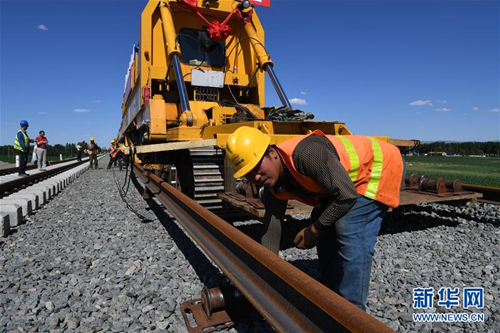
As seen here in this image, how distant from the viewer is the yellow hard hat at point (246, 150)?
2.04 meters

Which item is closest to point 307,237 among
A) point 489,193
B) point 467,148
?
point 489,193

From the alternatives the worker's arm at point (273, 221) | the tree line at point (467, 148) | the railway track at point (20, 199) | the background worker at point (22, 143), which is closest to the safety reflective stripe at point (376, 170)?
the worker's arm at point (273, 221)

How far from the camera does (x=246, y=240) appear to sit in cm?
212

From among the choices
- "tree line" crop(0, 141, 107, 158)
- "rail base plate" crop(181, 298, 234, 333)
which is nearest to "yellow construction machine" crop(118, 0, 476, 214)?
"rail base plate" crop(181, 298, 234, 333)

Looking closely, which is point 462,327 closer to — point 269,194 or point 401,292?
point 401,292

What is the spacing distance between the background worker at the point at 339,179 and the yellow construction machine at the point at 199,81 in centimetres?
→ 264

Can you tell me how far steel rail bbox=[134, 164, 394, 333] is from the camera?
1.31 meters

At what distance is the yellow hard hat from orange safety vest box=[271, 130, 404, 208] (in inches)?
5.5

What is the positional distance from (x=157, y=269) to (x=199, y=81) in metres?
4.15

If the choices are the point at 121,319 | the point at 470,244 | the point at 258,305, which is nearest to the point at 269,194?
the point at 258,305

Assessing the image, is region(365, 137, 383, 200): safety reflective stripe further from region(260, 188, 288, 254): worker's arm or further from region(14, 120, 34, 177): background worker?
region(14, 120, 34, 177): background worker

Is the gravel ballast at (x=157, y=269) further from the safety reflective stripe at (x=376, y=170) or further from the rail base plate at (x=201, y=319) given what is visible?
the safety reflective stripe at (x=376, y=170)

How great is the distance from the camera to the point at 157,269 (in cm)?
323

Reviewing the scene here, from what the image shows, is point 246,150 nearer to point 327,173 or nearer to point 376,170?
point 327,173
